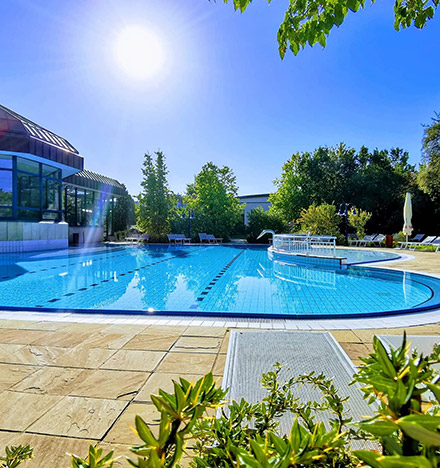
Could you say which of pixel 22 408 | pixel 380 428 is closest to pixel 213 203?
pixel 22 408

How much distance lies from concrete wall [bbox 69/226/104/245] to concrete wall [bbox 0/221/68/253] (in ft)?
10.7

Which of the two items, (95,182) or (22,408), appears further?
(95,182)

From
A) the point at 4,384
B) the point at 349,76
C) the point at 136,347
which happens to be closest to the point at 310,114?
the point at 349,76

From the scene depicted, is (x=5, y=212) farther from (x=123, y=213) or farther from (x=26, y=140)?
(x=123, y=213)

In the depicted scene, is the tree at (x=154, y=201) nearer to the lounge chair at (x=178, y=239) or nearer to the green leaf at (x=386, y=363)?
the lounge chair at (x=178, y=239)

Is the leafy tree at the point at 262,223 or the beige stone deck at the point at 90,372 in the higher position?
the leafy tree at the point at 262,223

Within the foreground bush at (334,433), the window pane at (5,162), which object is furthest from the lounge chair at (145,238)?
the foreground bush at (334,433)

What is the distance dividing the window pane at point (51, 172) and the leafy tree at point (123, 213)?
7727mm

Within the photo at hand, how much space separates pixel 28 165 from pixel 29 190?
1.26 meters

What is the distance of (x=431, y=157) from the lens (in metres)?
18.1

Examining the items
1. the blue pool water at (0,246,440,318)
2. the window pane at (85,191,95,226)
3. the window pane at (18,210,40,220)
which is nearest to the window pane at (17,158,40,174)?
the window pane at (18,210,40,220)

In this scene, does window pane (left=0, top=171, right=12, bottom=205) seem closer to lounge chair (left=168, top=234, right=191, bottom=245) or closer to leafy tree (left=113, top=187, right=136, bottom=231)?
lounge chair (left=168, top=234, right=191, bottom=245)

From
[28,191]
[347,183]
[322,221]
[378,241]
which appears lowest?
[378,241]

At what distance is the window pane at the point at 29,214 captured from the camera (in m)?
15.1
